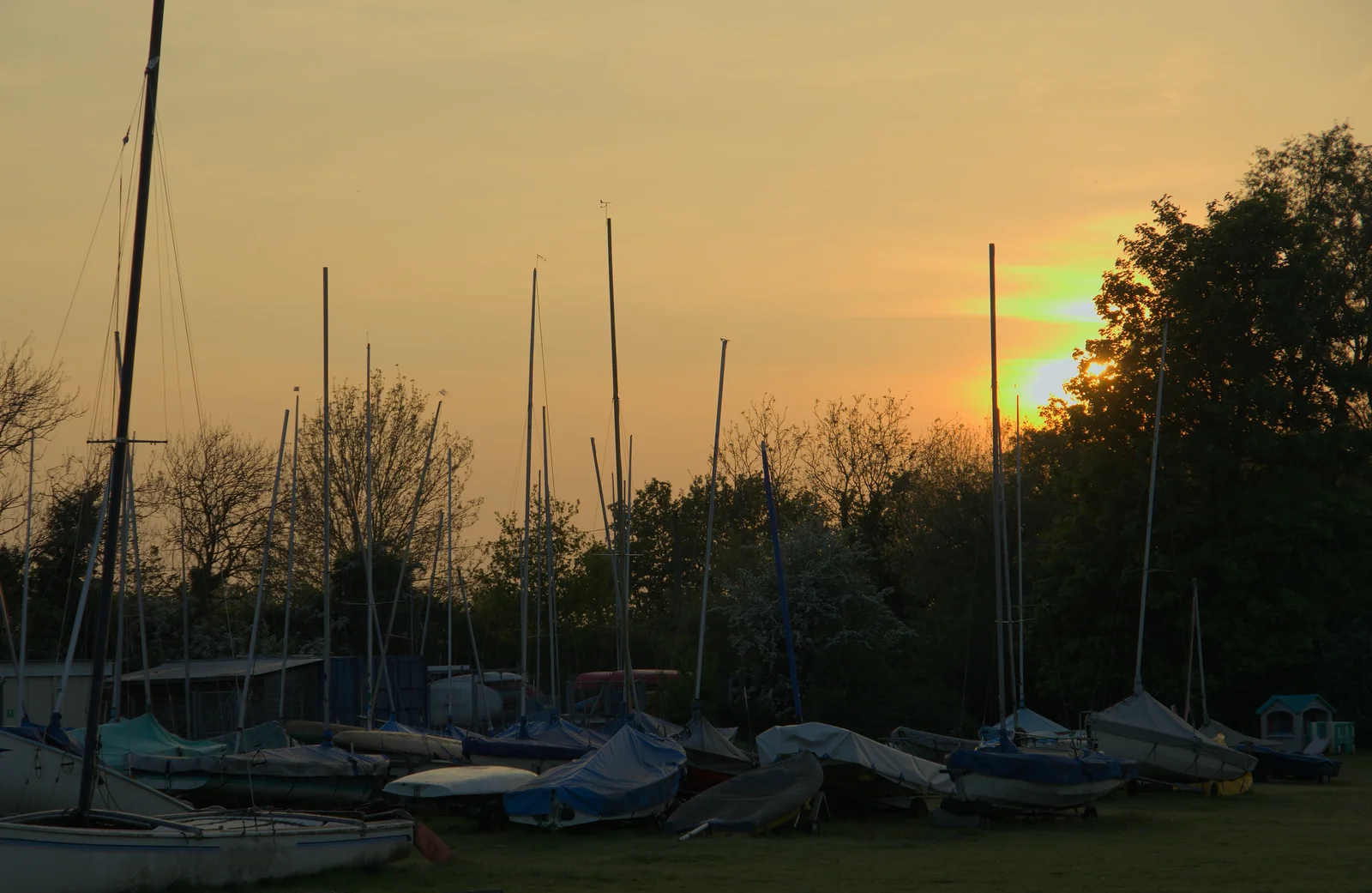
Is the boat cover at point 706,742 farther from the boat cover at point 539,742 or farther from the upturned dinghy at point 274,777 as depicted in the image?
the upturned dinghy at point 274,777

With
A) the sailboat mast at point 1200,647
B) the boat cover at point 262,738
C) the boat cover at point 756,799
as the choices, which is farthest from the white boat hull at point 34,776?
the sailboat mast at point 1200,647

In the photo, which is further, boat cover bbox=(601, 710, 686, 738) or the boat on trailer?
boat cover bbox=(601, 710, 686, 738)

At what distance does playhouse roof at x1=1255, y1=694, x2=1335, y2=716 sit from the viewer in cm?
4406

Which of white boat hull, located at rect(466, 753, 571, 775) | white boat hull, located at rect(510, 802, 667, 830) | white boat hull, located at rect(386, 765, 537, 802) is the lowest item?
white boat hull, located at rect(510, 802, 667, 830)

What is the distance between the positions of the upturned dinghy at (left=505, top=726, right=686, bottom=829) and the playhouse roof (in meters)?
26.6

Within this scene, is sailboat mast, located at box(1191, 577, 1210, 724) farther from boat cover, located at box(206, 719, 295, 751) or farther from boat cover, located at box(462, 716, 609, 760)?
boat cover, located at box(206, 719, 295, 751)

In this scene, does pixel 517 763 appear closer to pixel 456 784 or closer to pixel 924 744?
pixel 456 784

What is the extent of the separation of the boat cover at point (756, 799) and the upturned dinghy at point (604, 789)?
60 centimetres

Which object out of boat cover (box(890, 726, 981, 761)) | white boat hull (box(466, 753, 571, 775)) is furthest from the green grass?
boat cover (box(890, 726, 981, 761))

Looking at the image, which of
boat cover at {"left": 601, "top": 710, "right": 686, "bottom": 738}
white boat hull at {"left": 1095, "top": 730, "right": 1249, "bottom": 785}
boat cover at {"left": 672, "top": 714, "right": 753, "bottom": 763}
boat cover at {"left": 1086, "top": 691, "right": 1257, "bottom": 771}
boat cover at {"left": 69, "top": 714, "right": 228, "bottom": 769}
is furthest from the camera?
boat cover at {"left": 1086, "top": 691, "right": 1257, "bottom": 771}

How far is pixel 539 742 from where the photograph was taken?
31.0m

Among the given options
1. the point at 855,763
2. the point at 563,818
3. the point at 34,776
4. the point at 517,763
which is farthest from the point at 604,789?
the point at 34,776

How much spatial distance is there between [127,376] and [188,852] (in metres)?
6.22

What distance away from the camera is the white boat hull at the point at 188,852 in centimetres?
1608
